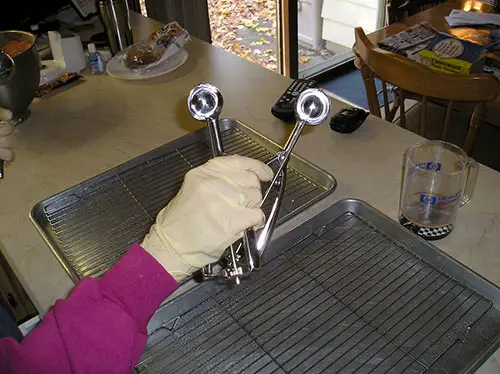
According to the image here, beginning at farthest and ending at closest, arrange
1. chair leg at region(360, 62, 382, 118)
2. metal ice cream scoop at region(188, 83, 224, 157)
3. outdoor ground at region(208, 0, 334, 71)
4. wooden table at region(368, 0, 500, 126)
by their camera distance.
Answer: outdoor ground at region(208, 0, 334, 71) < wooden table at region(368, 0, 500, 126) < chair leg at region(360, 62, 382, 118) < metal ice cream scoop at region(188, 83, 224, 157)

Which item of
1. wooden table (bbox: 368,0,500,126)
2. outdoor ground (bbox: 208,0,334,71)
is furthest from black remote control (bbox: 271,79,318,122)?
outdoor ground (bbox: 208,0,334,71)

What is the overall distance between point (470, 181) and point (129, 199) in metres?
0.61

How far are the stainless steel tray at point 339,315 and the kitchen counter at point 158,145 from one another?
2.0 inches

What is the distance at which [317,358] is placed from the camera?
65 cm

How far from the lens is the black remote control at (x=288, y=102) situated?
1.07 meters

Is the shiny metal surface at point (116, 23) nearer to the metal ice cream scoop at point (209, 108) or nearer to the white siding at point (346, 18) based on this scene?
the metal ice cream scoop at point (209, 108)

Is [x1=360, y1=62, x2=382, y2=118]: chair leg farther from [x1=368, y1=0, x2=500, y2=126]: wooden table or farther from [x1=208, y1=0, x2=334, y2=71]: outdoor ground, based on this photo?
[x1=208, y1=0, x2=334, y2=71]: outdoor ground

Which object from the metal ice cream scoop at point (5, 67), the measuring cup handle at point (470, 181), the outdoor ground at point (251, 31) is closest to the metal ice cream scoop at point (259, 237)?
the measuring cup handle at point (470, 181)

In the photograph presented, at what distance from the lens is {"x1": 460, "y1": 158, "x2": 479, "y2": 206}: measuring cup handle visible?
82 centimetres

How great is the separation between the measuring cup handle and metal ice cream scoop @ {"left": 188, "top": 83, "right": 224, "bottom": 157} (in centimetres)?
41

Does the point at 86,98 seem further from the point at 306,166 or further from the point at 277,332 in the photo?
the point at 277,332

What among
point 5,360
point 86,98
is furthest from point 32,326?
point 86,98

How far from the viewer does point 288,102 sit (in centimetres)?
109

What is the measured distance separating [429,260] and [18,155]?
2.78 ft
